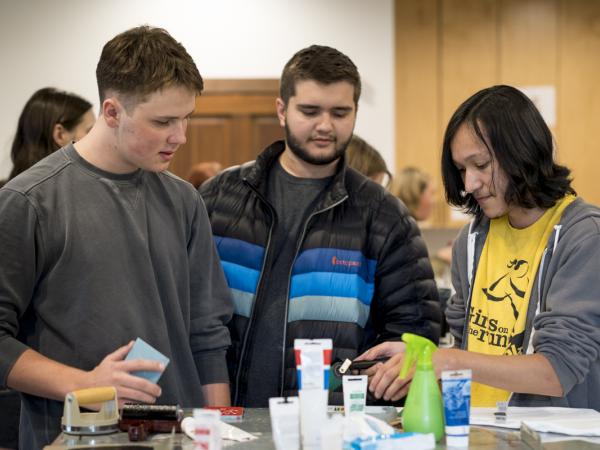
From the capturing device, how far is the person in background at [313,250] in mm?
2674

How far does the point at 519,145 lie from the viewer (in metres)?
2.28

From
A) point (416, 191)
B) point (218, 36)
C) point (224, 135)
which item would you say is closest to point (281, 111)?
point (416, 191)

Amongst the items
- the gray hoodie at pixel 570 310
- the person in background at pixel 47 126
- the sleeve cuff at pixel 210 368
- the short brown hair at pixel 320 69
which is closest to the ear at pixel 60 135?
the person in background at pixel 47 126

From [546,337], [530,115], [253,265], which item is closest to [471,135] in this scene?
[530,115]

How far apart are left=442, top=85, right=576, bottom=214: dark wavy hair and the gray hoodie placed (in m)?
0.08

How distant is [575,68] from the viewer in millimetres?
6430

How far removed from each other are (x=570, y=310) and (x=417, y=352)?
42 cm

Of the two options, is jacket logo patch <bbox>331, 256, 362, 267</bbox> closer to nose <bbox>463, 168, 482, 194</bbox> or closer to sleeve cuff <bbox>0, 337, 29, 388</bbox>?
nose <bbox>463, 168, 482, 194</bbox>

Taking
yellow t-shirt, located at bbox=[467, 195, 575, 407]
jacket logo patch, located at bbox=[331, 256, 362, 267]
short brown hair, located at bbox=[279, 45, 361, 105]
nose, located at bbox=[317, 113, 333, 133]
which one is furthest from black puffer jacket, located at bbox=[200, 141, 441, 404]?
yellow t-shirt, located at bbox=[467, 195, 575, 407]

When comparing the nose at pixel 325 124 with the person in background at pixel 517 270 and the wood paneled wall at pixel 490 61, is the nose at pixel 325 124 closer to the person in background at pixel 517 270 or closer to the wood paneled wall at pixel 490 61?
the person in background at pixel 517 270

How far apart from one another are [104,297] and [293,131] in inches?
35.1

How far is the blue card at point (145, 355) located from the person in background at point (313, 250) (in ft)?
2.34

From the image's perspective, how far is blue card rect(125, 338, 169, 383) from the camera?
6.39 ft

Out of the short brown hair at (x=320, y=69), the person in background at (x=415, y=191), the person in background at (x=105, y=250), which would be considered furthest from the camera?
the person in background at (x=415, y=191)
